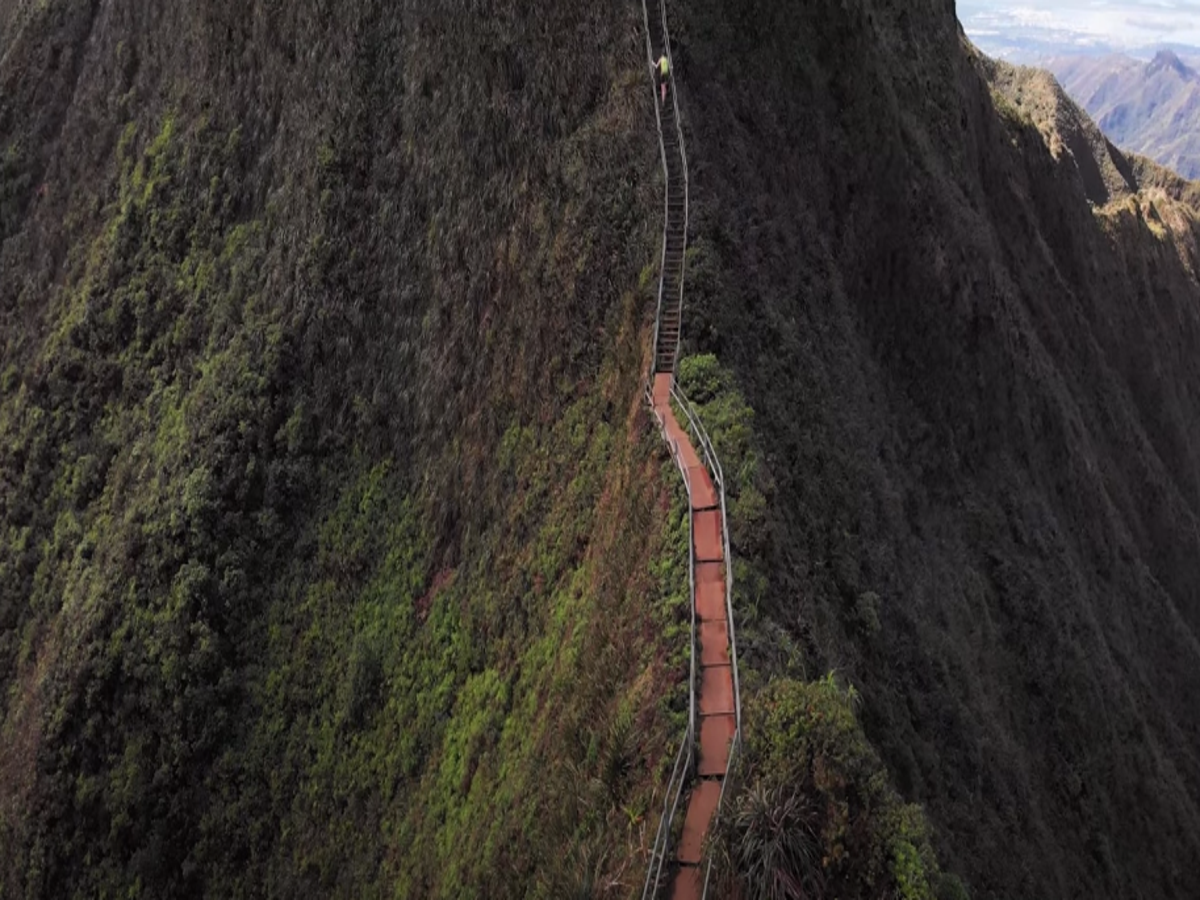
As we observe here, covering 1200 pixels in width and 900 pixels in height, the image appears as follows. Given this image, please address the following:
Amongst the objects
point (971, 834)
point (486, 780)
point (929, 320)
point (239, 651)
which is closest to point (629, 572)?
point (486, 780)

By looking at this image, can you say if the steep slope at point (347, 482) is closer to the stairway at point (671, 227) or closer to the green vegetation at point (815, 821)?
the stairway at point (671, 227)

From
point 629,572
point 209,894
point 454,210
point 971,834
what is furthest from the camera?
point 454,210

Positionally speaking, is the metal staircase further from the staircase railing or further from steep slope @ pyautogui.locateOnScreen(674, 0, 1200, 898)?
the staircase railing

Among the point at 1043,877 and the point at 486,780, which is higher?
the point at 486,780

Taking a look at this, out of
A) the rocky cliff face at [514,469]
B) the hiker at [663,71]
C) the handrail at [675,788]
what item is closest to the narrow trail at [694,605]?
the handrail at [675,788]

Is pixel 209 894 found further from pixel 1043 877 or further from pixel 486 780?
pixel 1043 877

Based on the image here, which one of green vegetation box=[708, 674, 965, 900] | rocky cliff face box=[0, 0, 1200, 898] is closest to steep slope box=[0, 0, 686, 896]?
rocky cliff face box=[0, 0, 1200, 898]
